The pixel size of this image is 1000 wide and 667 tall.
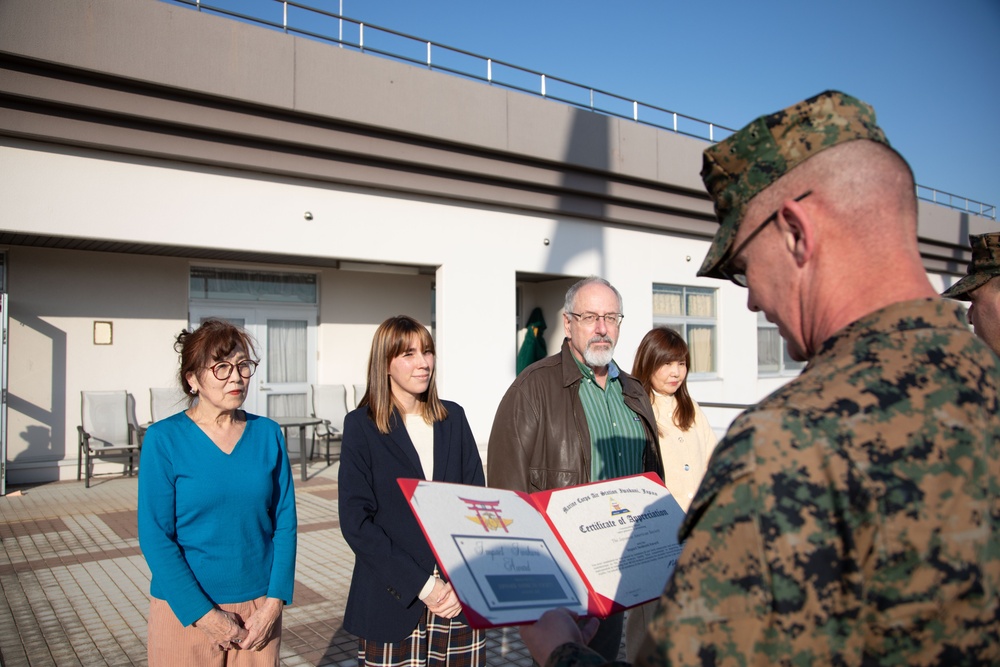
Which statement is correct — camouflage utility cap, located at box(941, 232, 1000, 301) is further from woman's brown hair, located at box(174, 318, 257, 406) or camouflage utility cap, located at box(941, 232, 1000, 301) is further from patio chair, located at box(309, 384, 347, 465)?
patio chair, located at box(309, 384, 347, 465)

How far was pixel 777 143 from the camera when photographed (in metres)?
1.16

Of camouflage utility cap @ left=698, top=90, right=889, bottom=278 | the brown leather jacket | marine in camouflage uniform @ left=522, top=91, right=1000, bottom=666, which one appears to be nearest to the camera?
marine in camouflage uniform @ left=522, top=91, right=1000, bottom=666

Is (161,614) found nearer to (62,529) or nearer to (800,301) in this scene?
(800,301)

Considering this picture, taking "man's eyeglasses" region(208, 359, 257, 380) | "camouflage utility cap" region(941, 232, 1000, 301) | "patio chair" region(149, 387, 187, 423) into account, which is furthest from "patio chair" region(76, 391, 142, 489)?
"camouflage utility cap" region(941, 232, 1000, 301)

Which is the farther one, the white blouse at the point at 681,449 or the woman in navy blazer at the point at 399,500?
the white blouse at the point at 681,449

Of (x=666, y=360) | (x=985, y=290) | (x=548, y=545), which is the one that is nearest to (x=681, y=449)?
(x=666, y=360)

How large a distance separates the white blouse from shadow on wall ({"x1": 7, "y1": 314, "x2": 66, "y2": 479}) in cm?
888

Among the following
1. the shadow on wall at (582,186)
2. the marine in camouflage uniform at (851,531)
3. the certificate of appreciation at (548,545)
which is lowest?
the certificate of appreciation at (548,545)

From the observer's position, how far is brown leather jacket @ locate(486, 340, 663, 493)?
3154mm

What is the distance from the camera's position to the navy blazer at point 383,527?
2.70 meters

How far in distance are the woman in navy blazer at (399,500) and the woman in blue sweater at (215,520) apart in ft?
1.04

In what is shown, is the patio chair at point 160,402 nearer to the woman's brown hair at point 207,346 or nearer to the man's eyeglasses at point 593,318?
the woman's brown hair at point 207,346

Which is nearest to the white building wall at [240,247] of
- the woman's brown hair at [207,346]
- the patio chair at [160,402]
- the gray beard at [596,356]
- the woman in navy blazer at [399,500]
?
the patio chair at [160,402]

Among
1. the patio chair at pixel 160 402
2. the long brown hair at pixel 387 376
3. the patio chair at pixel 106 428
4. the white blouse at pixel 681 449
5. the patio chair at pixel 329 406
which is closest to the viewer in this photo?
the long brown hair at pixel 387 376
